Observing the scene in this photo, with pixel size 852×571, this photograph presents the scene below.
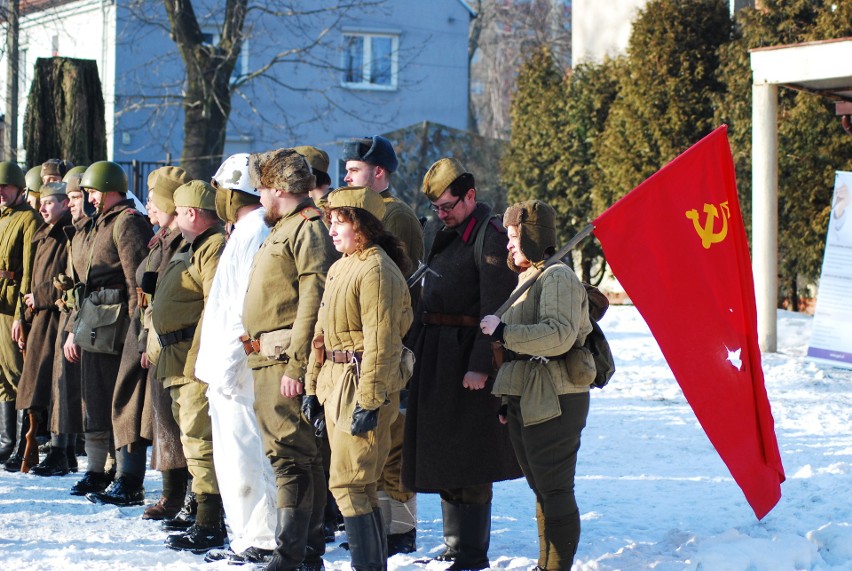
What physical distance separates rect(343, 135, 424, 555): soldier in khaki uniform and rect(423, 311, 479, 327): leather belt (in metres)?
0.38

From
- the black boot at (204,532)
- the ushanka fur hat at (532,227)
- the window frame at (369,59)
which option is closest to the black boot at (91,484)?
the black boot at (204,532)

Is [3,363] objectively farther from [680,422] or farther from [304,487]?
[680,422]

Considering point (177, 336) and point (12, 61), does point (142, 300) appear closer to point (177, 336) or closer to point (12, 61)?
point (177, 336)

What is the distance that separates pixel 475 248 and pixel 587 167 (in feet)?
47.1

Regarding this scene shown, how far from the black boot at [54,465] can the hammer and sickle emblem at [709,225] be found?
473 cm

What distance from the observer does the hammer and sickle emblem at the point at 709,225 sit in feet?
17.9

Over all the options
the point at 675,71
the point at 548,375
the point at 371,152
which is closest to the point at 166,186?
the point at 371,152

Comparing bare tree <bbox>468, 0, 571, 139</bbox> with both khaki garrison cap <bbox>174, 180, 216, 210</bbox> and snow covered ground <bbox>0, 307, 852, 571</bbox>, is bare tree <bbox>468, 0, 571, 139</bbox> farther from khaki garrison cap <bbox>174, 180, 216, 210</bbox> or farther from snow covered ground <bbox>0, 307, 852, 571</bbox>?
khaki garrison cap <bbox>174, 180, 216, 210</bbox>

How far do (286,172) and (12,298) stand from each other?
13.0 ft

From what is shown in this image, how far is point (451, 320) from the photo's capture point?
574 centimetres

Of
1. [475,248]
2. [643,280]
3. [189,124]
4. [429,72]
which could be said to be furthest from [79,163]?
[429,72]

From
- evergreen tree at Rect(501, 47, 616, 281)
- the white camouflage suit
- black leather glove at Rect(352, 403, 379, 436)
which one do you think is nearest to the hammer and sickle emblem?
black leather glove at Rect(352, 403, 379, 436)

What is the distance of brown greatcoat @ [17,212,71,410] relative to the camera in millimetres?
8172

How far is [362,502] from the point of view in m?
5.00
